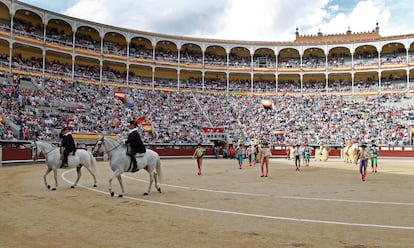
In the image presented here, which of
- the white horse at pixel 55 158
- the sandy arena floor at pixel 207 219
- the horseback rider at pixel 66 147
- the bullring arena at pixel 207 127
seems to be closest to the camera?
the sandy arena floor at pixel 207 219

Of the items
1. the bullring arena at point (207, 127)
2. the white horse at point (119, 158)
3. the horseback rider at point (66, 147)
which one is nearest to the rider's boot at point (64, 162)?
the horseback rider at point (66, 147)

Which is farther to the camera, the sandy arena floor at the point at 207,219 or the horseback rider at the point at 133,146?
the horseback rider at the point at 133,146

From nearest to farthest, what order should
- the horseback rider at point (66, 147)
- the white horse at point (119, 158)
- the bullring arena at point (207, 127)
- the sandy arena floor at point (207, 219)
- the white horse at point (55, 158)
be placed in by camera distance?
the sandy arena floor at point (207, 219) < the bullring arena at point (207, 127) < the white horse at point (119, 158) < the white horse at point (55, 158) < the horseback rider at point (66, 147)

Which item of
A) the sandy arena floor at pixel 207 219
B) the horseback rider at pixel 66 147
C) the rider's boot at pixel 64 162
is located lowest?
the sandy arena floor at pixel 207 219

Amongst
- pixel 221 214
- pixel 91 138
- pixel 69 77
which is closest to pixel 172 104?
pixel 69 77

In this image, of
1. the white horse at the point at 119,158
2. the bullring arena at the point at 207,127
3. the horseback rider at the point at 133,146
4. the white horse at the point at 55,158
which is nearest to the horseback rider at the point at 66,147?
the white horse at the point at 55,158

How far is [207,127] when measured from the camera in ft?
135

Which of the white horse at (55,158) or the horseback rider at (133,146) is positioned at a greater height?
the horseback rider at (133,146)

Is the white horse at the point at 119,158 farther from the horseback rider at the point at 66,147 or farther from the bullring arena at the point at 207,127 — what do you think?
the horseback rider at the point at 66,147

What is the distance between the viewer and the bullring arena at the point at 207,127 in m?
6.28

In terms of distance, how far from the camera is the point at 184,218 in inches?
276

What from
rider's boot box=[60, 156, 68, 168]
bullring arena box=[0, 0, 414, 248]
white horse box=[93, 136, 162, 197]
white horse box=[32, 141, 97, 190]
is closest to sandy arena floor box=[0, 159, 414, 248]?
bullring arena box=[0, 0, 414, 248]

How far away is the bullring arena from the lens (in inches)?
247

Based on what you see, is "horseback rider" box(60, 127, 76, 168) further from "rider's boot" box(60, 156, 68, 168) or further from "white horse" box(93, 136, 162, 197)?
"white horse" box(93, 136, 162, 197)
